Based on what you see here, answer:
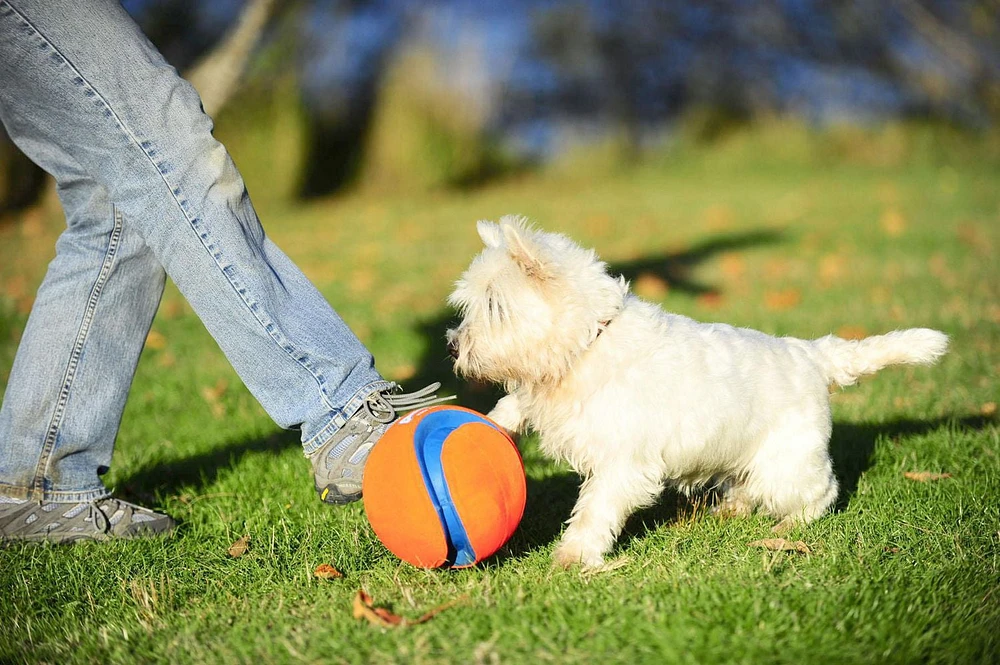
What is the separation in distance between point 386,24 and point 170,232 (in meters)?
18.0

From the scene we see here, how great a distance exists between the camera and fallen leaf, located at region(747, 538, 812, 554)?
335cm

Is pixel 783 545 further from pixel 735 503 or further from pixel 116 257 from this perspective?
pixel 116 257

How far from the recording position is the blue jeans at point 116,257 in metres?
3.16

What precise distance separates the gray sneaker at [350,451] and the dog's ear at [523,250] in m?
0.75

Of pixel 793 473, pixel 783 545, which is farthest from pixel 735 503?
pixel 783 545

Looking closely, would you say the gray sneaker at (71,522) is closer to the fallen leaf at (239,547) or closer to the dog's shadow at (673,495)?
the fallen leaf at (239,547)

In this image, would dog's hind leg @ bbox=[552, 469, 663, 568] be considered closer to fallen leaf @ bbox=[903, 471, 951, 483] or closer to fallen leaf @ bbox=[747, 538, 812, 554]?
fallen leaf @ bbox=[747, 538, 812, 554]

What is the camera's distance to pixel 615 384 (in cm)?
331

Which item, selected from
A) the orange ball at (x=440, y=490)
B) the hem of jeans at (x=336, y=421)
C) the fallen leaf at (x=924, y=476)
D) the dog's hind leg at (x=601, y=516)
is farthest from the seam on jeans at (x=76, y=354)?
the fallen leaf at (x=924, y=476)

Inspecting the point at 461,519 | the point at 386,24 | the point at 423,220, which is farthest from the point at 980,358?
the point at 386,24

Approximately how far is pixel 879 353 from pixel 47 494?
11.7 ft

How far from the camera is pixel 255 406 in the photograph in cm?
566

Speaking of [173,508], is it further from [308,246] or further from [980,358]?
[308,246]

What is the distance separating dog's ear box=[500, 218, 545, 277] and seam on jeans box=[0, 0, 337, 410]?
867mm
